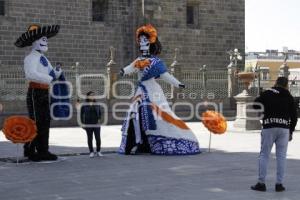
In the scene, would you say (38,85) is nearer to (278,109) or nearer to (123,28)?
(278,109)

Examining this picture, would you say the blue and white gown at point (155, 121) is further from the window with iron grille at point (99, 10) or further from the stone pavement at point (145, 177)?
the window with iron grille at point (99, 10)

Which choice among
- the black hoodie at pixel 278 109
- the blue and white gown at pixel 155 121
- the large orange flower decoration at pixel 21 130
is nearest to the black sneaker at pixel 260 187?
the black hoodie at pixel 278 109

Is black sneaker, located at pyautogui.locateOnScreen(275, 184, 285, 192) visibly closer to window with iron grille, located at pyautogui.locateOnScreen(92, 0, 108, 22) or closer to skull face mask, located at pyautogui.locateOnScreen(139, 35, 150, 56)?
skull face mask, located at pyautogui.locateOnScreen(139, 35, 150, 56)

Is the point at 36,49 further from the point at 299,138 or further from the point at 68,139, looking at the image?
the point at 299,138

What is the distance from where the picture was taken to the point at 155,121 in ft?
36.0

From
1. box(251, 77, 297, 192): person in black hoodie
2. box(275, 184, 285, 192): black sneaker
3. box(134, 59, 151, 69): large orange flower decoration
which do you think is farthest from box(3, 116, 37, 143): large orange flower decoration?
box(275, 184, 285, 192): black sneaker

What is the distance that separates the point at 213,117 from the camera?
461 inches

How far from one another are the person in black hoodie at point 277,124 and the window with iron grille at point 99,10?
2018 cm

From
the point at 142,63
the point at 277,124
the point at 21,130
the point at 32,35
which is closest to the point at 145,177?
the point at 277,124

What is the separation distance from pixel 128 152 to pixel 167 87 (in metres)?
13.2

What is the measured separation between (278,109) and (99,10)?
67.7ft

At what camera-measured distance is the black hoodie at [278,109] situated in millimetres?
7184

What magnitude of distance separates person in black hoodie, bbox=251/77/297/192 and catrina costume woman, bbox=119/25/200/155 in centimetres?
380

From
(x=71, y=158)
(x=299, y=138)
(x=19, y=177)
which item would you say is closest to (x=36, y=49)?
(x=71, y=158)
